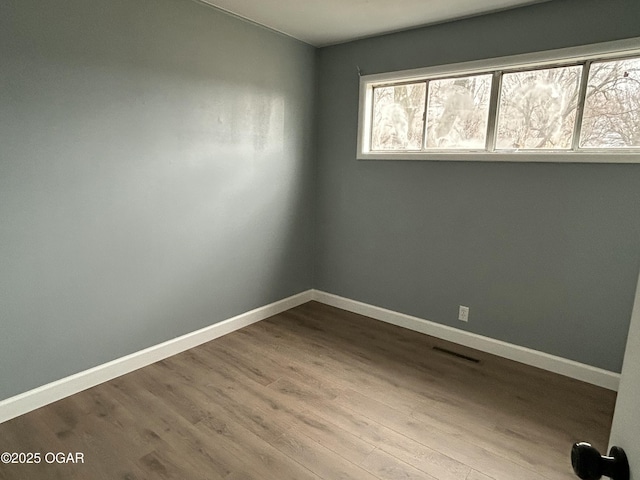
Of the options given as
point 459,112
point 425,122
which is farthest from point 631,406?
point 425,122

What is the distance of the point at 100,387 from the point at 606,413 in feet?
10.3

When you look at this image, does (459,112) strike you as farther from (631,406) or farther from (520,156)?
(631,406)

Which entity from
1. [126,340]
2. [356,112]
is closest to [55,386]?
[126,340]

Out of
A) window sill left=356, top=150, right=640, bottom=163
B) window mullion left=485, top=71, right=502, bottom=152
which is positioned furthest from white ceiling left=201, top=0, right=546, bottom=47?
window sill left=356, top=150, right=640, bottom=163

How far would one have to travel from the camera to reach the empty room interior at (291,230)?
1.95 metres

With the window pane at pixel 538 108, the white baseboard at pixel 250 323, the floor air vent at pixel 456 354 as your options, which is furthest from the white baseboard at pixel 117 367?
the window pane at pixel 538 108

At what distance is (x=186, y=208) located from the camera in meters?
2.73

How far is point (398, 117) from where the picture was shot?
3295 mm

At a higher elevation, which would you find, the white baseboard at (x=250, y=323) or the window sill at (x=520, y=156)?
the window sill at (x=520, y=156)

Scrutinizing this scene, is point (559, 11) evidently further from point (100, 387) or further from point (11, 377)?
point (11, 377)

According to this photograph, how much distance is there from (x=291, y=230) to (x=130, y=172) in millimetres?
1625

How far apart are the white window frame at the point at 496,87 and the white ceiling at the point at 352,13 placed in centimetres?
34

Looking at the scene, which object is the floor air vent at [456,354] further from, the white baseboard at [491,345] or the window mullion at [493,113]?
the window mullion at [493,113]

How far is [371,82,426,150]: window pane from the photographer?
10.4 ft
